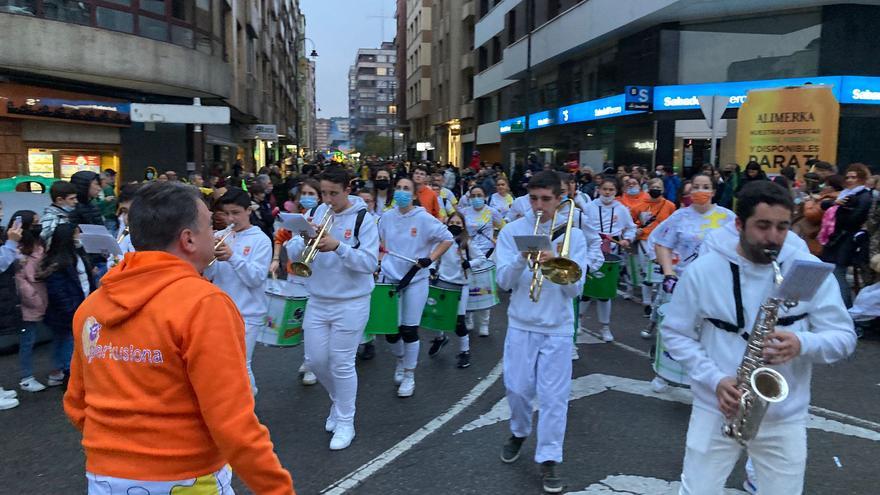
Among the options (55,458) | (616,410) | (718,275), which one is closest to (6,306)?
(55,458)

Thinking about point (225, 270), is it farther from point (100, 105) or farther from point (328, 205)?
point (100, 105)

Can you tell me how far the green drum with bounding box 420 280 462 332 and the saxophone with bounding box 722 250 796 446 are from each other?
3.97 meters

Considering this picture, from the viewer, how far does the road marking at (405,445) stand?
A: 14.4 feet

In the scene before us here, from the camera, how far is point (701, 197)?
6555mm

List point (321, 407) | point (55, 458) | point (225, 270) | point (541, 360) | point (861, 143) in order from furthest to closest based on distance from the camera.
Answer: point (861, 143) < point (321, 407) < point (225, 270) < point (55, 458) < point (541, 360)

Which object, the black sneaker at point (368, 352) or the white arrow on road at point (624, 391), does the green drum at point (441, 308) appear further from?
the black sneaker at point (368, 352)

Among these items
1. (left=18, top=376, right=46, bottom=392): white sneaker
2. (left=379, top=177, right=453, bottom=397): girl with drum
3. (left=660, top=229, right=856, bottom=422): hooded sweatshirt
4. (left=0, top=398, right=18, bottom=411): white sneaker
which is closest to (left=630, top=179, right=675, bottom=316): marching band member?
(left=379, top=177, right=453, bottom=397): girl with drum

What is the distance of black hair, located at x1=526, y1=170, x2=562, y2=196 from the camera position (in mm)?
4715

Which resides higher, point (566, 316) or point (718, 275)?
point (718, 275)

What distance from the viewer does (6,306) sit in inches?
241

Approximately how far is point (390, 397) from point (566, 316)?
234 centimetres

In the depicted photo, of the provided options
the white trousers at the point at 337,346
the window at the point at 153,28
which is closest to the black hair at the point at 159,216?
the white trousers at the point at 337,346

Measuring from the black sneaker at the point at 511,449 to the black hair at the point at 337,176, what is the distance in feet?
7.73

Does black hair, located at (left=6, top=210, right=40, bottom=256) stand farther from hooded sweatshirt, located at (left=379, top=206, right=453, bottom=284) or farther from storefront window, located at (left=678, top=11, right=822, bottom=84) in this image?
storefront window, located at (left=678, top=11, right=822, bottom=84)
